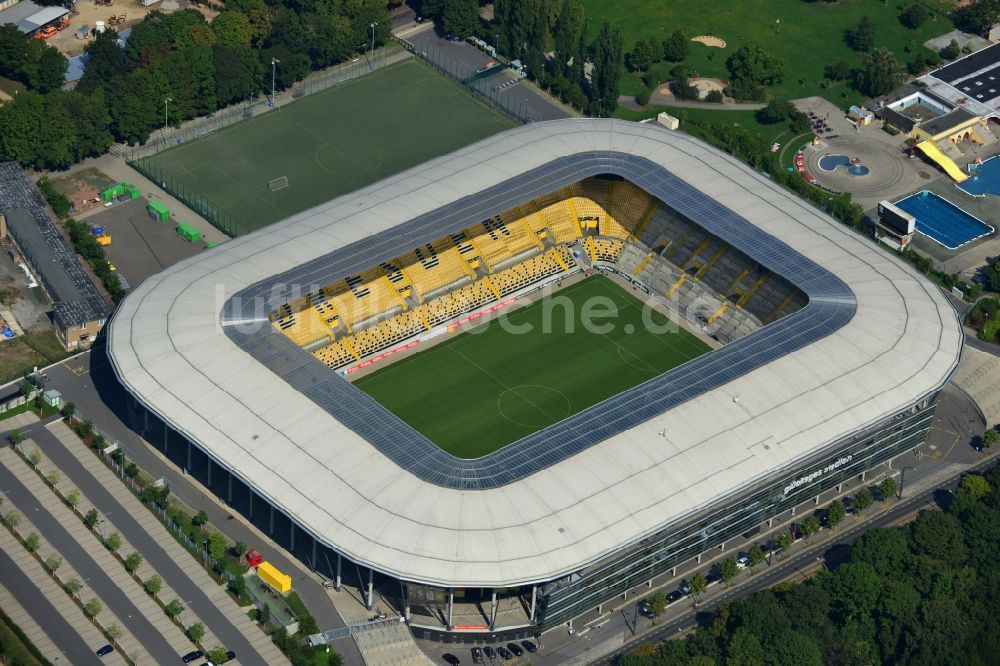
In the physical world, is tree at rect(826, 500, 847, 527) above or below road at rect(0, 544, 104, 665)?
below

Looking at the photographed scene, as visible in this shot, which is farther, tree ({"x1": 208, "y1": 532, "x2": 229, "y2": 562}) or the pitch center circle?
the pitch center circle

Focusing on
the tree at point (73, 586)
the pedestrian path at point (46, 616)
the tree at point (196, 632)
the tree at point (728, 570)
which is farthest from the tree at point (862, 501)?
the tree at point (73, 586)

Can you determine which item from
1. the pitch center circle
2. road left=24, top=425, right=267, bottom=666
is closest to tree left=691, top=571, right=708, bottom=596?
the pitch center circle

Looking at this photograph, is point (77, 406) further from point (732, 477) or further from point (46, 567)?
point (732, 477)

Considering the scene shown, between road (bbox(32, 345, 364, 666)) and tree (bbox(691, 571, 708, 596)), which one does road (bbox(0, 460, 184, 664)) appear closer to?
road (bbox(32, 345, 364, 666))

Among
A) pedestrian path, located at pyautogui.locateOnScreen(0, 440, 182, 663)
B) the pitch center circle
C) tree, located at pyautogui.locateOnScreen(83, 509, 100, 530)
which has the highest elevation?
tree, located at pyautogui.locateOnScreen(83, 509, 100, 530)

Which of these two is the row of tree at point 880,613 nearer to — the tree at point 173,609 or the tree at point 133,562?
the tree at point 173,609
